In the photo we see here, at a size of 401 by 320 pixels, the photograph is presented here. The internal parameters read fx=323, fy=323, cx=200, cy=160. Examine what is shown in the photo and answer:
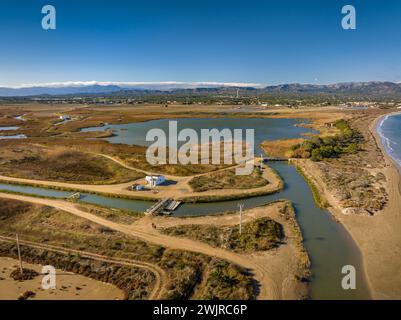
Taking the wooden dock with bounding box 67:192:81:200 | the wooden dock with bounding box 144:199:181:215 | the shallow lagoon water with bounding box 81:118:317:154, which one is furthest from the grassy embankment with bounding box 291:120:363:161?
the wooden dock with bounding box 67:192:81:200

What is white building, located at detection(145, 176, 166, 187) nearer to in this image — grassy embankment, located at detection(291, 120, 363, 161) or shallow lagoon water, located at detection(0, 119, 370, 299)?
shallow lagoon water, located at detection(0, 119, 370, 299)

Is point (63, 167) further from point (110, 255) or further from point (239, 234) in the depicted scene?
point (239, 234)

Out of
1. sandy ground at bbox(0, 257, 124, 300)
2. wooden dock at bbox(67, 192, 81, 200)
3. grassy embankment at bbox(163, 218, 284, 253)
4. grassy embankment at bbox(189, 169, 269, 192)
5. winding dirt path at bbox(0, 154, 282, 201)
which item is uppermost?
grassy embankment at bbox(189, 169, 269, 192)

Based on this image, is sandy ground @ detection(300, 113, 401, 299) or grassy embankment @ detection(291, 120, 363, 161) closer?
sandy ground @ detection(300, 113, 401, 299)

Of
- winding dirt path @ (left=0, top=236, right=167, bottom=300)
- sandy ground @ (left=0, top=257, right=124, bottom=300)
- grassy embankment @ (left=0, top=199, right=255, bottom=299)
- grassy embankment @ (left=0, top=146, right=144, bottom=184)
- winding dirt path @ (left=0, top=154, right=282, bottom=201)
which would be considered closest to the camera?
sandy ground @ (left=0, top=257, right=124, bottom=300)

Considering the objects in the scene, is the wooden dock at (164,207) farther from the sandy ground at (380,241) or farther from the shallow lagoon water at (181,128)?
the shallow lagoon water at (181,128)

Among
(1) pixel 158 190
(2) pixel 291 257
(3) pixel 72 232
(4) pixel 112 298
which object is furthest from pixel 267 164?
(4) pixel 112 298
